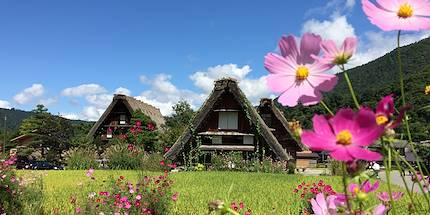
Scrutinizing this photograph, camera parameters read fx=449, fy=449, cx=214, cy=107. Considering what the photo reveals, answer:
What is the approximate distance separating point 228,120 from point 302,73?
71.3ft

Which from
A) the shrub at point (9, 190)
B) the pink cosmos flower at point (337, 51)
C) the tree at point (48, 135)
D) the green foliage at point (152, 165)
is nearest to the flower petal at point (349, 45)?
the pink cosmos flower at point (337, 51)

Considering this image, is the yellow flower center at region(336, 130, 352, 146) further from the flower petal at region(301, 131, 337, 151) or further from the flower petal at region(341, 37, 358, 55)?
the flower petal at region(341, 37, 358, 55)

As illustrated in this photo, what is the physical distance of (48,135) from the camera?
29.9 metres

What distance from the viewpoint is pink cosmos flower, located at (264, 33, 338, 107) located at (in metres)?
0.52

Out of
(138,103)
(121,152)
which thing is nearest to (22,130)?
(138,103)

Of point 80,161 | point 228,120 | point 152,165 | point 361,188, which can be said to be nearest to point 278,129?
point 228,120

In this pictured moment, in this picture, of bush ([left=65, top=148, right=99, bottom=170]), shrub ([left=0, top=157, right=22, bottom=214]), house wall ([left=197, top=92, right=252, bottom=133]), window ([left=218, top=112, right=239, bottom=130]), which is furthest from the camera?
window ([left=218, top=112, right=239, bottom=130])

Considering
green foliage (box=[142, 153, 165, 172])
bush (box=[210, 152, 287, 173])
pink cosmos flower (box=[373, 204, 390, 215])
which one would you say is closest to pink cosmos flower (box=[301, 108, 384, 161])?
pink cosmos flower (box=[373, 204, 390, 215])

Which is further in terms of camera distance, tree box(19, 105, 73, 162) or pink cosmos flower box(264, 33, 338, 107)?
tree box(19, 105, 73, 162)

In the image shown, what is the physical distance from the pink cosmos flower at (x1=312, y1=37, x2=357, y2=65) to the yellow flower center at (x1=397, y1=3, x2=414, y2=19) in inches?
3.2

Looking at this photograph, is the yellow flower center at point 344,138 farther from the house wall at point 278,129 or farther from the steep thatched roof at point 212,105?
the house wall at point 278,129

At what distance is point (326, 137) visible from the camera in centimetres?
45

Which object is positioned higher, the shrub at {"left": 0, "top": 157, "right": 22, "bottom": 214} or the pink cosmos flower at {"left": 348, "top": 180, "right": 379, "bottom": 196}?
the pink cosmos flower at {"left": 348, "top": 180, "right": 379, "bottom": 196}

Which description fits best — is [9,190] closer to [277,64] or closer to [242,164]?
[277,64]
